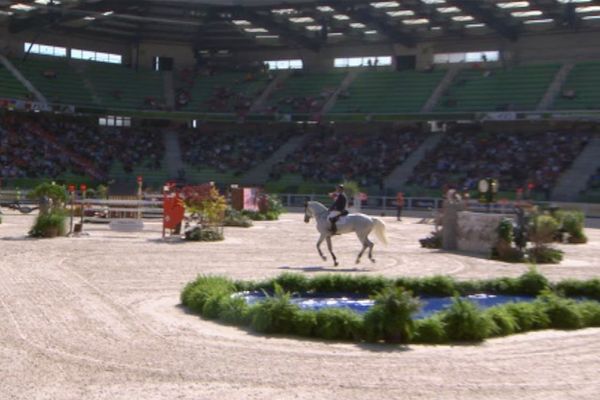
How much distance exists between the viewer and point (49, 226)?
29.2 meters

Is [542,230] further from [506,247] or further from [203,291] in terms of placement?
[203,291]

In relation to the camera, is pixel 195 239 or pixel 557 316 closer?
pixel 557 316

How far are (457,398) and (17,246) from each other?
18.5 meters

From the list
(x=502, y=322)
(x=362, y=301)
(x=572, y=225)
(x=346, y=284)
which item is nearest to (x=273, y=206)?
(x=572, y=225)

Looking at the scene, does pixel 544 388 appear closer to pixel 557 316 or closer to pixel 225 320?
pixel 557 316

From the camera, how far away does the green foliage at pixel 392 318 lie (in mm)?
12305

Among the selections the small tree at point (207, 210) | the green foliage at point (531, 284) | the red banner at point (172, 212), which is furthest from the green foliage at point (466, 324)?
the red banner at point (172, 212)

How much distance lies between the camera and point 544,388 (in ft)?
→ 32.9

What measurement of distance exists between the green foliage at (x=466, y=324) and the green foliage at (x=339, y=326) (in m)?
1.30

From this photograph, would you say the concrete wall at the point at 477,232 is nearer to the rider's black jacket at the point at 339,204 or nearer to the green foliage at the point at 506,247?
the green foliage at the point at 506,247

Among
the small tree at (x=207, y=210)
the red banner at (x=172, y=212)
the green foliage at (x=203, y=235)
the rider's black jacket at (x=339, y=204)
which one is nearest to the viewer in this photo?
the rider's black jacket at (x=339, y=204)

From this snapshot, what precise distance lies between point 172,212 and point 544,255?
12753mm

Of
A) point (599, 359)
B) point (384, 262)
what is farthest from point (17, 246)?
point (599, 359)

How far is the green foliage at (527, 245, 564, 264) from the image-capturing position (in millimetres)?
26188
